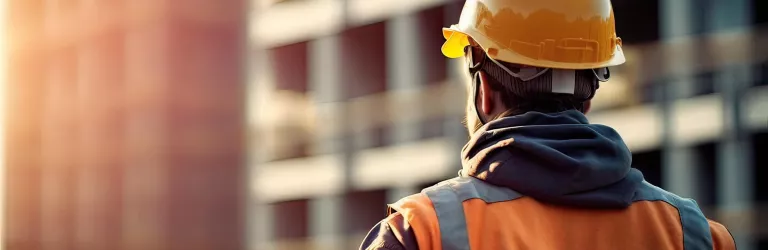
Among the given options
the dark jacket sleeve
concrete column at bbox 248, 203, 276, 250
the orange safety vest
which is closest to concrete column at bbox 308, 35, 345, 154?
concrete column at bbox 248, 203, 276, 250

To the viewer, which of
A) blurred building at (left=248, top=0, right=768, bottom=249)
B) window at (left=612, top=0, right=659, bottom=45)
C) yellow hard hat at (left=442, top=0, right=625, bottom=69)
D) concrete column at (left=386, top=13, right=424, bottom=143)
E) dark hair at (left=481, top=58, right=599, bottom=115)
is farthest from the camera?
concrete column at (left=386, top=13, right=424, bottom=143)

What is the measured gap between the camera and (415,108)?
24.2 m

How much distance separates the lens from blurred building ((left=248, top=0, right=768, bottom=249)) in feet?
53.1

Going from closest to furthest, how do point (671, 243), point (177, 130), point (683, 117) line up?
point (671, 243) < point (683, 117) < point (177, 130)

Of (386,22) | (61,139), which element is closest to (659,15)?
(386,22)

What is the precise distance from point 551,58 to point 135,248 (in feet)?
151

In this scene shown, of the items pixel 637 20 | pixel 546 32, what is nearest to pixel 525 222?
pixel 546 32

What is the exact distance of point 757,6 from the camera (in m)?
16.1

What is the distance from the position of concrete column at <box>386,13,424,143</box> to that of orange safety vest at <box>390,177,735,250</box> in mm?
21162

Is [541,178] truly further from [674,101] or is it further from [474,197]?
[674,101]

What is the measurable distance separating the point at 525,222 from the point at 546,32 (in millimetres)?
491

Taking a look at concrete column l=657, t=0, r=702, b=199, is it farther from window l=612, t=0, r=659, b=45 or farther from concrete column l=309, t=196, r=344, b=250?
concrete column l=309, t=196, r=344, b=250

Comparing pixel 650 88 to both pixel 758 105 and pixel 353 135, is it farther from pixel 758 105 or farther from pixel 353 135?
pixel 353 135

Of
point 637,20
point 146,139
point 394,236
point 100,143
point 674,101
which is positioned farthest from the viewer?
point 100,143
